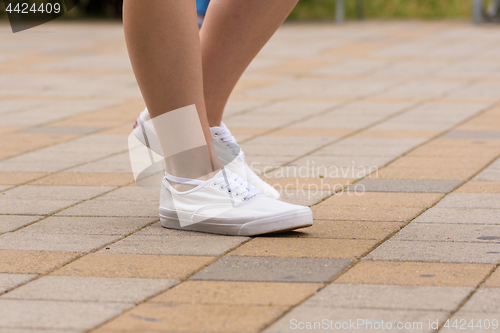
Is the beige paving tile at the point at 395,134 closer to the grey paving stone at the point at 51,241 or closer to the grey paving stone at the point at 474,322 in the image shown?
the grey paving stone at the point at 51,241

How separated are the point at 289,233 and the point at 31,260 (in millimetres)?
771

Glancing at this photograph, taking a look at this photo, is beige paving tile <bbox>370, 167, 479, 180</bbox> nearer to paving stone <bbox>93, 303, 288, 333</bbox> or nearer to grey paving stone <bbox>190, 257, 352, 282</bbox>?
grey paving stone <bbox>190, 257, 352, 282</bbox>

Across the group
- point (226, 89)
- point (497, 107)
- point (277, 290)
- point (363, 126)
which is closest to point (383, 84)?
point (497, 107)

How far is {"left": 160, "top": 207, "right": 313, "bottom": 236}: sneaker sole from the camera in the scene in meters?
2.35

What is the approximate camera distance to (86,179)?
3336 millimetres

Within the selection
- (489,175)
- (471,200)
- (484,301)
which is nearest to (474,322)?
(484,301)

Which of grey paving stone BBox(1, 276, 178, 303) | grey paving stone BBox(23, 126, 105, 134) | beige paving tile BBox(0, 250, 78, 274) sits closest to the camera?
grey paving stone BBox(1, 276, 178, 303)

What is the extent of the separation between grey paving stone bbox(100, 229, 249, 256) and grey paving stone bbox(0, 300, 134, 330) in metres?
0.44

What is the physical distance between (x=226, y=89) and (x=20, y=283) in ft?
3.61

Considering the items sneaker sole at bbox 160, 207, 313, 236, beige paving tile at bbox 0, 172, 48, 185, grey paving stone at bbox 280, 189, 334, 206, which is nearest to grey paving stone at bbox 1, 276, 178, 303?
sneaker sole at bbox 160, 207, 313, 236

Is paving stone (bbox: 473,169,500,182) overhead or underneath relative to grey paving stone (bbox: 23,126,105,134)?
underneath

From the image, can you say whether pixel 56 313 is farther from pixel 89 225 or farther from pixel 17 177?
pixel 17 177

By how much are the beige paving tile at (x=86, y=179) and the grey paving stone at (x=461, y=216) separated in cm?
126

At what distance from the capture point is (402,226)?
2.47m
